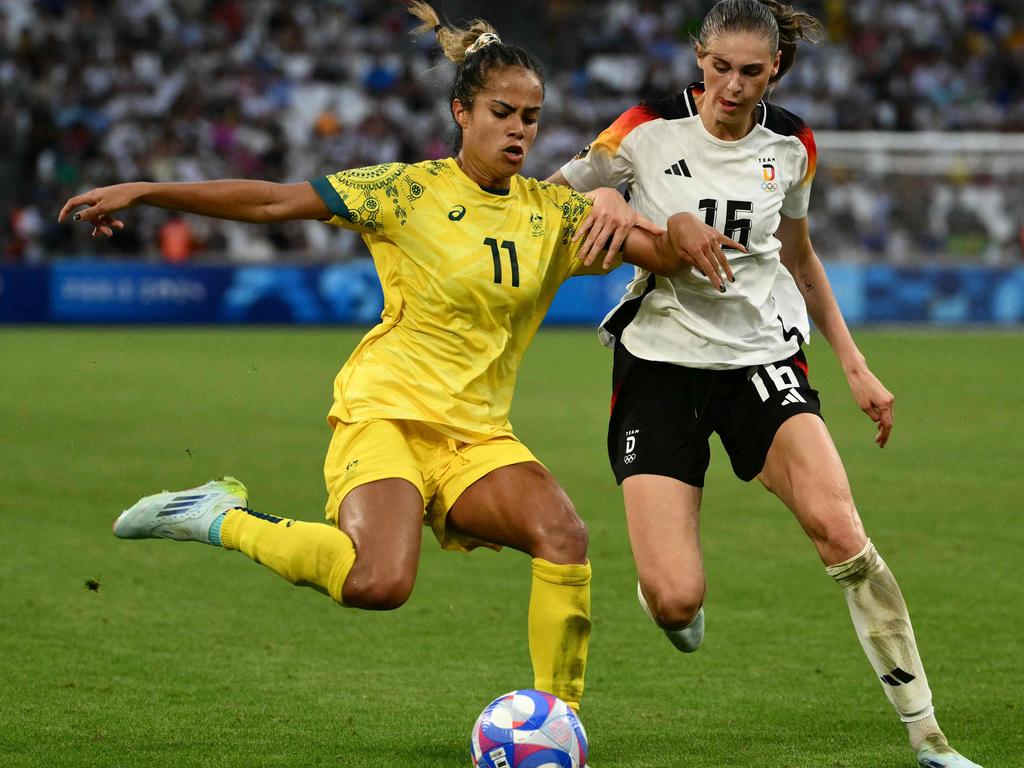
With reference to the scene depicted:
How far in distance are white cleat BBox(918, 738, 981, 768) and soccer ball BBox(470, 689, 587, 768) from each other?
1070 mm

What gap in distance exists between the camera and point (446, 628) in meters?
6.75

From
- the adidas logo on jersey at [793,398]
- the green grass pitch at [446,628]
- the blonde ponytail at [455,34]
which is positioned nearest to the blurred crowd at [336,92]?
the green grass pitch at [446,628]

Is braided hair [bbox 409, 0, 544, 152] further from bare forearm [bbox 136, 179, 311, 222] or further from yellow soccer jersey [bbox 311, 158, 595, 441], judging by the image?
→ bare forearm [bbox 136, 179, 311, 222]

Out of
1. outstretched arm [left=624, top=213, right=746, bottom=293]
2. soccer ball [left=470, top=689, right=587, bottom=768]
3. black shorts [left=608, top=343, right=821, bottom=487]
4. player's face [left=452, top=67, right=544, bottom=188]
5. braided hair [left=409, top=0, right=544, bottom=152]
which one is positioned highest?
braided hair [left=409, top=0, right=544, bottom=152]

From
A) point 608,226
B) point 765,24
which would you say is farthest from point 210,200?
point 765,24

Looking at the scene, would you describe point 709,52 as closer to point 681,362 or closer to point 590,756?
point 681,362

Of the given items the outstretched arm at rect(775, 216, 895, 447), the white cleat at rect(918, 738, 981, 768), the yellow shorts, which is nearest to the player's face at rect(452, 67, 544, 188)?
the yellow shorts

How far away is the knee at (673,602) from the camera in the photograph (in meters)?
→ 4.90

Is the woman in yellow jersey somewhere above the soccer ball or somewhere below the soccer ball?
above

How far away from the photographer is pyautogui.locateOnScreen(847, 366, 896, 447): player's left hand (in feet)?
17.0

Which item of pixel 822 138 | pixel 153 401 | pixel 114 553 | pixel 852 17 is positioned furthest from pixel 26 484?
pixel 852 17

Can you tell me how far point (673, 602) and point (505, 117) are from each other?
1.64 m

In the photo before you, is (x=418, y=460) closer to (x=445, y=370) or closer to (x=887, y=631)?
(x=445, y=370)

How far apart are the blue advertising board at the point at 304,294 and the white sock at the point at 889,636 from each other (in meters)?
17.8
